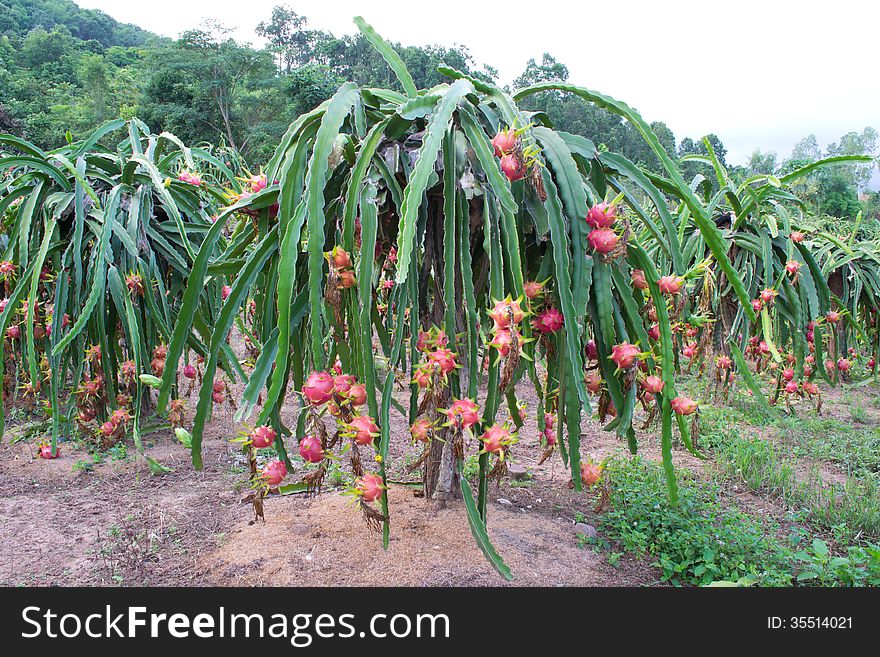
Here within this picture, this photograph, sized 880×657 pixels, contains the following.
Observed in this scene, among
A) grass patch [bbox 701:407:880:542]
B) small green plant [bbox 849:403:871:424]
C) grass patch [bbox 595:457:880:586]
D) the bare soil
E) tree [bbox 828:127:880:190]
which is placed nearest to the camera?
the bare soil

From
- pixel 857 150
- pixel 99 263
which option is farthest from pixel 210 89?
pixel 857 150

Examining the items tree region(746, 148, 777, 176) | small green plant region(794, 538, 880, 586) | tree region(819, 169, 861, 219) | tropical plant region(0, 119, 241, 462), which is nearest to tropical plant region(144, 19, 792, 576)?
small green plant region(794, 538, 880, 586)

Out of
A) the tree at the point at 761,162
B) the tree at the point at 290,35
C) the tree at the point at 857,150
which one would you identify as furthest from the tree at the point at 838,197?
the tree at the point at 290,35

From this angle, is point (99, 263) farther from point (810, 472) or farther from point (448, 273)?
point (810, 472)

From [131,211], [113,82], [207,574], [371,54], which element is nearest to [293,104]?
[113,82]

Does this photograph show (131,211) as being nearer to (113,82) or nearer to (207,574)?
(207,574)

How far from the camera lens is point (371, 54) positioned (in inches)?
1181

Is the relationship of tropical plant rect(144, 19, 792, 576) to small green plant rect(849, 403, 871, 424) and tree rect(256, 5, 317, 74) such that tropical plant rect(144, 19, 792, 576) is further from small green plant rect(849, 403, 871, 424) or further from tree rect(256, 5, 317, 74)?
tree rect(256, 5, 317, 74)

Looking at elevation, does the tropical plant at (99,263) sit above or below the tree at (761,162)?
below

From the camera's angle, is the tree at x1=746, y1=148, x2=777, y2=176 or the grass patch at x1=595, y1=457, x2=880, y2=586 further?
the tree at x1=746, y1=148, x2=777, y2=176

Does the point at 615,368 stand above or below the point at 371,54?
below

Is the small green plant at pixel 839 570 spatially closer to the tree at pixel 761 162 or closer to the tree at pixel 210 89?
the tree at pixel 210 89

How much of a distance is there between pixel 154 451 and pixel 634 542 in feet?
8.12
